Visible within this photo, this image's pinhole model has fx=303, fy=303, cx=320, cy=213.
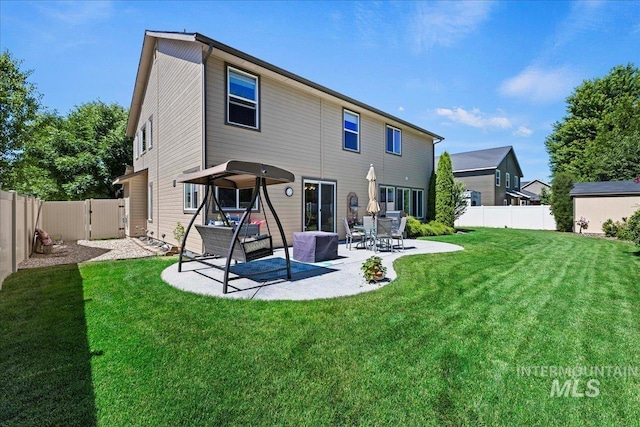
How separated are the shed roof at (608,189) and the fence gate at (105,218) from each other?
2415 centimetres

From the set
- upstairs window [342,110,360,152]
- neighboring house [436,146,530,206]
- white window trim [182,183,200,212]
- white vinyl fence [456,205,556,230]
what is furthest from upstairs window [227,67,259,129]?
neighboring house [436,146,530,206]

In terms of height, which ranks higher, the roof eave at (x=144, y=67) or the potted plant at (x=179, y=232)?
the roof eave at (x=144, y=67)

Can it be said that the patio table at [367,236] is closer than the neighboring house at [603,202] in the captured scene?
Yes

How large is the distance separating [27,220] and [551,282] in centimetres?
1256

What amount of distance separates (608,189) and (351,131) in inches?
600

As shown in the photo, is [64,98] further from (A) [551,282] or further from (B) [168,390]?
(A) [551,282]

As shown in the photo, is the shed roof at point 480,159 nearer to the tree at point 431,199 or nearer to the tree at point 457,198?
the tree at point 457,198

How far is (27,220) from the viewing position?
822 centimetres

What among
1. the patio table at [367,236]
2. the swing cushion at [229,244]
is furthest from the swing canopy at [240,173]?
the patio table at [367,236]

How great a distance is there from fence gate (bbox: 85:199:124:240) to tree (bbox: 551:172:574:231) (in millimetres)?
23810

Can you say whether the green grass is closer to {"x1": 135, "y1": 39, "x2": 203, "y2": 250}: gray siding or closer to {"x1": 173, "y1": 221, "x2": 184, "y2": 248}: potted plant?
{"x1": 173, "y1": 221, "x2": 184, "y2": 248}: potted plant

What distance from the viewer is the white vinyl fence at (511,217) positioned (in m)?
19.7

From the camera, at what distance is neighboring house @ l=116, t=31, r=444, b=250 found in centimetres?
828

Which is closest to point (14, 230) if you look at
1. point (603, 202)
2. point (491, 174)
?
point (603, 202)
